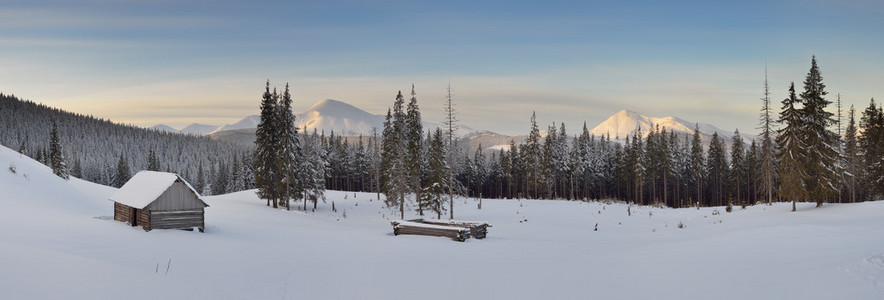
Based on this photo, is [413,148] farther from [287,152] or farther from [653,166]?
[653,166]

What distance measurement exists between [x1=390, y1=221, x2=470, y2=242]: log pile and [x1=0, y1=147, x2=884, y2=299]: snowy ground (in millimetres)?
533

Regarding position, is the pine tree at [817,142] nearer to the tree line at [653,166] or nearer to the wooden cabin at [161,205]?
the tree line at [653,166]

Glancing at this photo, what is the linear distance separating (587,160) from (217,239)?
76311 millimetres

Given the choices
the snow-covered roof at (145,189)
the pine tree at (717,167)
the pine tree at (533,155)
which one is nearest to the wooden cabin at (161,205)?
the snow-covered roof at (145,189)

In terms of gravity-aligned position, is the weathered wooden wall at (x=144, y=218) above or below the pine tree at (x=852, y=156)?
below

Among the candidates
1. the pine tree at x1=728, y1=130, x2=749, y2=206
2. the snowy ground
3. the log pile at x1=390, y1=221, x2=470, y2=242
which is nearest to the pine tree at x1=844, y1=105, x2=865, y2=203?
the pine tree at x1=728, y1=130, x2=749, y2=206

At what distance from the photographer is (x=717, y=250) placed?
19188 mm

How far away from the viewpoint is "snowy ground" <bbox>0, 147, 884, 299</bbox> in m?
12.2

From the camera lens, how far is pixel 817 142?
3612 cm

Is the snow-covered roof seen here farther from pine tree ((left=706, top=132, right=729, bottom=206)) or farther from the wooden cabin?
pine tree ((left=706, top=132, right=729, bottom=206))

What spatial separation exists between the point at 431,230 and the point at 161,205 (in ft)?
45.4

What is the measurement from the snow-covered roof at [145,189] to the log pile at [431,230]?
11064mm

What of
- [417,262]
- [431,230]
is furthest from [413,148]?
[417,262]

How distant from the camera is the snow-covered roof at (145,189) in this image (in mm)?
24119
